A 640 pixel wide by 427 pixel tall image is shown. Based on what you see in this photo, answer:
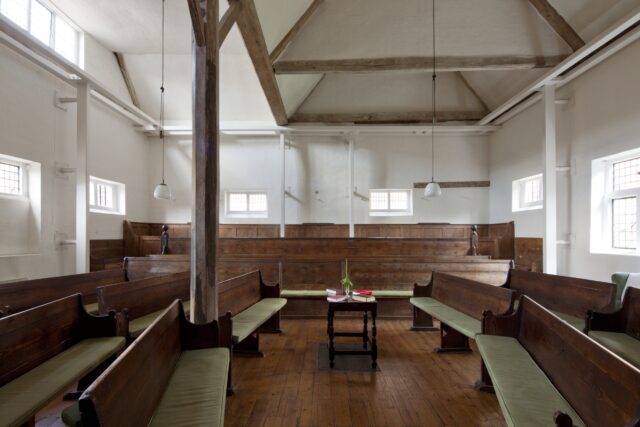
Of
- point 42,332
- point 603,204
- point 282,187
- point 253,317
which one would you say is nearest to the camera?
point 42,332

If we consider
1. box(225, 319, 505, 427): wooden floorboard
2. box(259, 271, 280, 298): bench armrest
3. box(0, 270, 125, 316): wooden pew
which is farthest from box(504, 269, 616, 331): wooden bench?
box(0, 270, 125, 316): wooden pew

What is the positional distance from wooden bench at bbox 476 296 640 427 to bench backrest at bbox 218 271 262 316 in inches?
90.7

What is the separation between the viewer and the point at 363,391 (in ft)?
9.17

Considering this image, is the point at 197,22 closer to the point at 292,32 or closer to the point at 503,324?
the point at 292,32

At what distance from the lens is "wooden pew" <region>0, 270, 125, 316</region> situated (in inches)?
121

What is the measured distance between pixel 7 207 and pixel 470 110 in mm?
9649

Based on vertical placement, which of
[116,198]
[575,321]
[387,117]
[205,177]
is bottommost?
[575,321]

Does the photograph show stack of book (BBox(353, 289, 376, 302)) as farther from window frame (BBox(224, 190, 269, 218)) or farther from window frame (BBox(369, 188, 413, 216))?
window frame (BBox(224, 190, 269, 218))

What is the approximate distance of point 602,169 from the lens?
204 inches

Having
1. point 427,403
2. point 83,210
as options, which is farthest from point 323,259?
point 83,210

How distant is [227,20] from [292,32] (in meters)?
2.14

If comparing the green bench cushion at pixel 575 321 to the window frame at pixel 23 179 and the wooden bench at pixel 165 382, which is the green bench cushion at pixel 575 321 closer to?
the wooden bench at pixel 165 382

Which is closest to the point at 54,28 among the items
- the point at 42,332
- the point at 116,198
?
A: the point at 116,198

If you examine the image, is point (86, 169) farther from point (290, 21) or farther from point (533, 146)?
point (533, 146)
